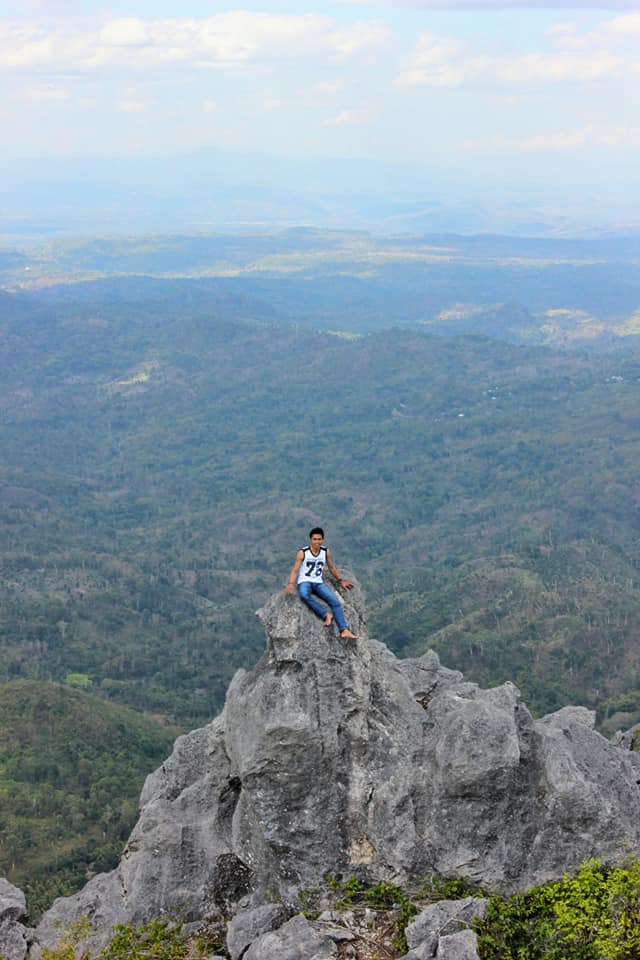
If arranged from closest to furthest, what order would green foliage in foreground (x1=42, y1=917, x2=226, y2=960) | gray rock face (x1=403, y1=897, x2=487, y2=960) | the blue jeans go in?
gray rock face (x1=403, y1=897, x2=487, y2=960) → green foliage in foreground (x1=42, y1=917, x2=226, y2=960) → the blue jeans

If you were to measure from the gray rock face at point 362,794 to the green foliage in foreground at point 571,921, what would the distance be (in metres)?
0.93

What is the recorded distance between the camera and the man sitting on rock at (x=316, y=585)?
20500 mm

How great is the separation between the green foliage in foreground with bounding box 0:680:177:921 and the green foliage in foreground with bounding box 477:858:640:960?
29787 millimetres

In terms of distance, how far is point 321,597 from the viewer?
68.8ft

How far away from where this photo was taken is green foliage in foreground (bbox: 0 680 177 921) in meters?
52.1

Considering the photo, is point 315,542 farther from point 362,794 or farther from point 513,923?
point 513,923

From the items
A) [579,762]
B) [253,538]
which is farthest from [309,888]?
[253,538]

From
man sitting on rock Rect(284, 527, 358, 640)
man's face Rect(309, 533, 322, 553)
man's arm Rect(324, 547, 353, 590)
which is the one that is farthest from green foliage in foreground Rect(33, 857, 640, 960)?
man's face Rect(309, 533, 322, 553)

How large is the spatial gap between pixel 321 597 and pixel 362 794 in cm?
455

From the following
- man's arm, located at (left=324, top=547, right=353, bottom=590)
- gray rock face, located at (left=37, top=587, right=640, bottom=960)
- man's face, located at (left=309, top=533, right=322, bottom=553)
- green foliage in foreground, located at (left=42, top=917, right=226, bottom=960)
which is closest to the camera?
green foliage in foreground, located at (left=42, top=917, right=226, bottom=960)

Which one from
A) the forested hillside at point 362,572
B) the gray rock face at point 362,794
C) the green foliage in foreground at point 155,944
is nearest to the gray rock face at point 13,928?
the gray rock face at point 362,794

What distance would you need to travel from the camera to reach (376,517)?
597ft

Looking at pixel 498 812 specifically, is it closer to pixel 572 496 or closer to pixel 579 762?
pixel 579 762

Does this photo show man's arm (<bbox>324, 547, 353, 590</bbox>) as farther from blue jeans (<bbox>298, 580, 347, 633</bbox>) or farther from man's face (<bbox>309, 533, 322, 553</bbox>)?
man's face (<bbox>309, 533, 322, 553</bbox>)
